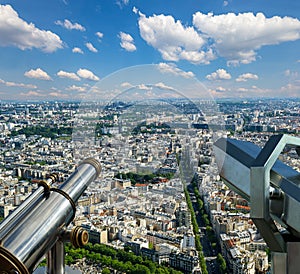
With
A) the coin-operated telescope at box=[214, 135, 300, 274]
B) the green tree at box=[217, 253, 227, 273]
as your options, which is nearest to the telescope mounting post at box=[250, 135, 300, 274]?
the coin-operated telescope at box=[214, 135, 300, 274]

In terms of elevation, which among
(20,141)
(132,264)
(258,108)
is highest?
(258,108)

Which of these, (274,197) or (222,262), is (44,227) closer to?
(274,197)

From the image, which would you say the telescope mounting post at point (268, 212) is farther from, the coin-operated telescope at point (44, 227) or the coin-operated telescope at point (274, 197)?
the coin-operated telescope at point (44, 227)

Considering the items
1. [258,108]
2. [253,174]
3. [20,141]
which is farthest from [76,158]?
[20,141]

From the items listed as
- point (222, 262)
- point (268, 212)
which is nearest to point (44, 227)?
point (268, 212)

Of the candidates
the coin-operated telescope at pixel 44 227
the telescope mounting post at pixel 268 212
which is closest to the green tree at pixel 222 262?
the coin-operated telescope at pixel 44 227

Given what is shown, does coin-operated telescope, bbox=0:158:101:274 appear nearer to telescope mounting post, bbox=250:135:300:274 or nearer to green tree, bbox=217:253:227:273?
telescope mounting post, bbox=250:135:300:274

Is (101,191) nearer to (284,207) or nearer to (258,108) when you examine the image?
(284,207)
